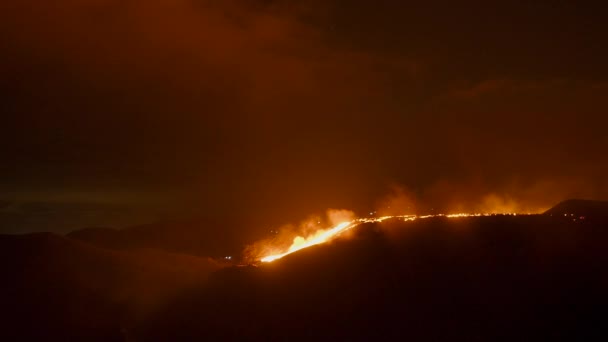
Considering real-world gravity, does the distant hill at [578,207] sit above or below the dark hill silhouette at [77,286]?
above

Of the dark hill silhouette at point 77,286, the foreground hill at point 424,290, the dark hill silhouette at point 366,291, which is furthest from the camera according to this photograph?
the dark hill silhouette at point 77,286

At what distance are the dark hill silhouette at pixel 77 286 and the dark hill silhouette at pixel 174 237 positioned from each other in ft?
69.1

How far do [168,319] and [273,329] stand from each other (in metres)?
5.64

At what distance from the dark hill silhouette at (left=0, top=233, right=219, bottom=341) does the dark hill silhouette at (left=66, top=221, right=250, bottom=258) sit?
21064 mm

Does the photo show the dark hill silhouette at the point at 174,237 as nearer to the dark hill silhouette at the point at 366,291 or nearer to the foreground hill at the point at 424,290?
the dark hill silhouette at the point at 366,291

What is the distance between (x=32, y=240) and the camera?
105ft

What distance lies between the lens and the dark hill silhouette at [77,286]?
2347 centimetres

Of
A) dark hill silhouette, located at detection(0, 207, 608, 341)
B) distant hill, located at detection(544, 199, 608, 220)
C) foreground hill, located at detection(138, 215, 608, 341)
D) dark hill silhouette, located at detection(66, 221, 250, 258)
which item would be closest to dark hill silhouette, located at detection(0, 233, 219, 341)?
dark hill silhouette, located at detection(0, 207, 608, 341)

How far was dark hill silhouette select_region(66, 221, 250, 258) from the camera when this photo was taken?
58.0 metres

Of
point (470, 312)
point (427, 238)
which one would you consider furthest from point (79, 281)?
point (470, 312)

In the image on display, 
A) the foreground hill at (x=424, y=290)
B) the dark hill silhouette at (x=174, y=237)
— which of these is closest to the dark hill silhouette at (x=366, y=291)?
the foreground hill at (x=424, y=290)

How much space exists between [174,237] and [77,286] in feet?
126

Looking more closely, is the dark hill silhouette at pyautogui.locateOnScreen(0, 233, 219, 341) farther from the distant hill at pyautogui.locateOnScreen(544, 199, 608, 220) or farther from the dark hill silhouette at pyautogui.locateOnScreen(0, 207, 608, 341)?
the distant hill at pyautogui.locateOnScreen(544, 199, 608, 220)

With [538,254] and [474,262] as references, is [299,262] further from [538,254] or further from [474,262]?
[538,254]
